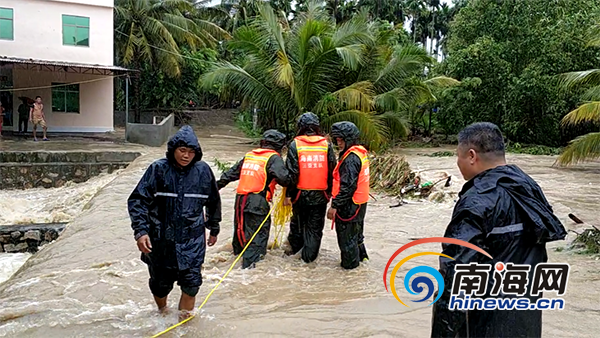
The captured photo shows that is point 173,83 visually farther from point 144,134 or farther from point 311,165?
point 311,165

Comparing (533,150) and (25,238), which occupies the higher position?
(533,150)

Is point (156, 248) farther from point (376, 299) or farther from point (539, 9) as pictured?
point (539, 9)

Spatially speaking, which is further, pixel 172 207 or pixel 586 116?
pixel 586 116

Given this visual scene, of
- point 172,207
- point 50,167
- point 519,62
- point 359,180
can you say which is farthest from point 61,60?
point 172,207

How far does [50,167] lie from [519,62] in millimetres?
20173

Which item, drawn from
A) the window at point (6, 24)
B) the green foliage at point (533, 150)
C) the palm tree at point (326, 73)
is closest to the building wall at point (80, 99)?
the window at point (6, 24)

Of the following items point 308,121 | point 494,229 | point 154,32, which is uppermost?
point 154,32

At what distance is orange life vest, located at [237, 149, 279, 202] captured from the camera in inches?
235

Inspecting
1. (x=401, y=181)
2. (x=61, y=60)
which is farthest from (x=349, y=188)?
(x=61, y=60)

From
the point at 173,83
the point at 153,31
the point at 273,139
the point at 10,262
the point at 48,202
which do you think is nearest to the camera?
the point at 273,139

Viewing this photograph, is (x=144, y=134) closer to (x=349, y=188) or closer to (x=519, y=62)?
(x=349, y=188)

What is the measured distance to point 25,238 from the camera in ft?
35.3

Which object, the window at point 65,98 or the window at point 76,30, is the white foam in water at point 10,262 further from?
the window at point 65,98

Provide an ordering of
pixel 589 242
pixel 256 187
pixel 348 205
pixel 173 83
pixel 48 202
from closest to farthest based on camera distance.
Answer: pixel 348 205
pixel 256 187
pixel 589 242
pixel 48 202
pixel 173 83
